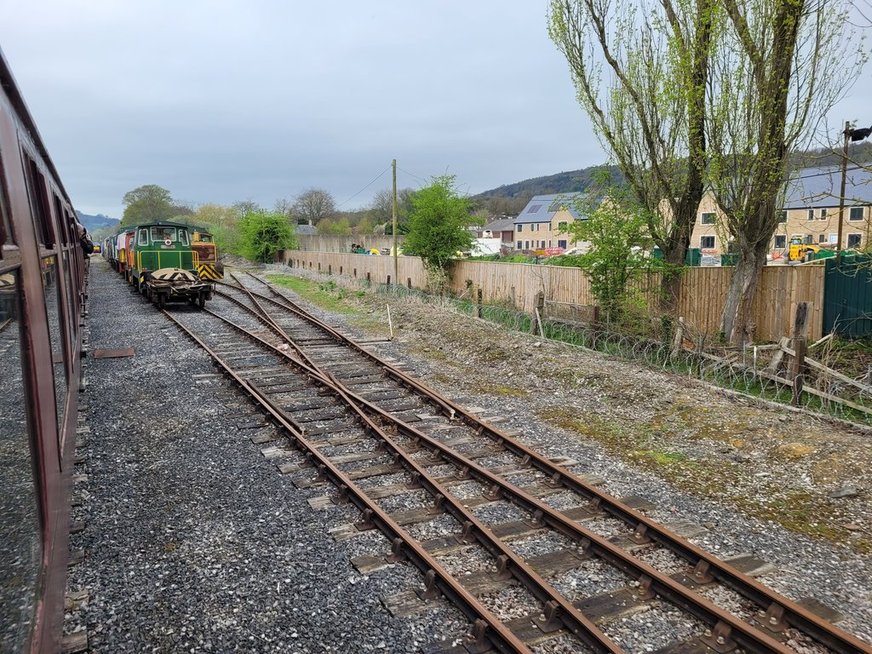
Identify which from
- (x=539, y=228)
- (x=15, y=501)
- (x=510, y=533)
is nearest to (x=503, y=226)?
(x=539, y=228)

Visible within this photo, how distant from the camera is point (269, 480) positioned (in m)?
6.49

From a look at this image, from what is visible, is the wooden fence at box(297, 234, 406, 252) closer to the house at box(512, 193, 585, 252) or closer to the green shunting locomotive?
the green shunting locomotive

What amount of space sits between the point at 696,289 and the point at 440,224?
10.2 m

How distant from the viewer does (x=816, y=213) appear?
47.2 meters

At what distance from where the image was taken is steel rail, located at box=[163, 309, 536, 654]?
3967mm

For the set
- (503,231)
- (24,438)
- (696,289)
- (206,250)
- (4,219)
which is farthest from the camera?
Result: (503,231)

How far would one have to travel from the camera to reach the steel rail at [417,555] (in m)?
3.97

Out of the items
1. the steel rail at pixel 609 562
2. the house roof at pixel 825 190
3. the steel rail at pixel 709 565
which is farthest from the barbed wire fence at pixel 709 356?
the steel rail at pixel 609 562

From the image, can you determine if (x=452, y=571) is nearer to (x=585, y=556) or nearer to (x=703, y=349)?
(x=585, y=556)

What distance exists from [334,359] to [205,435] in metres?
4.61

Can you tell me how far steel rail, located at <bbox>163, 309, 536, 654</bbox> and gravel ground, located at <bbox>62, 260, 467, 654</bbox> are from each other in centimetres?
13

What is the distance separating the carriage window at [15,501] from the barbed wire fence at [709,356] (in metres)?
9.09

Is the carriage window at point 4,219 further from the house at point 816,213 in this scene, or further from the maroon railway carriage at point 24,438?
the house at point 816,213

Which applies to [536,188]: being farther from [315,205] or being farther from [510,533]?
[510,533]
